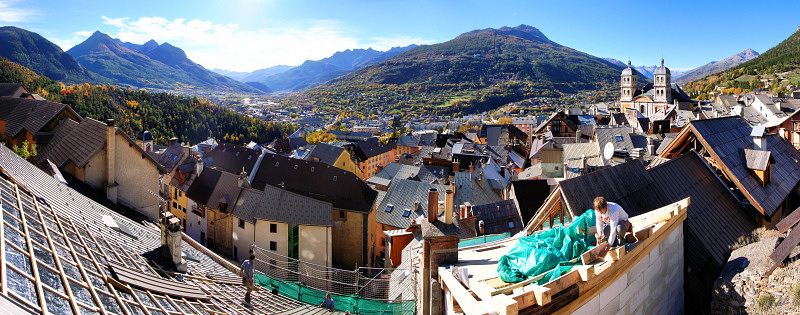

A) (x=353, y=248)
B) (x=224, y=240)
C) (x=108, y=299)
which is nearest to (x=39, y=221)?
(x=108, y=299)

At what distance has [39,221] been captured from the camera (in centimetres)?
865

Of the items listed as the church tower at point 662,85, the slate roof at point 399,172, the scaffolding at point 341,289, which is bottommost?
the scaffolding at point 341,289

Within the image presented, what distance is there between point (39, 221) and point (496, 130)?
84874mm

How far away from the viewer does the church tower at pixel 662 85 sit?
116500mm

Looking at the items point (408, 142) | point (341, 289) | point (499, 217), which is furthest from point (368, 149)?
point (499, 217)

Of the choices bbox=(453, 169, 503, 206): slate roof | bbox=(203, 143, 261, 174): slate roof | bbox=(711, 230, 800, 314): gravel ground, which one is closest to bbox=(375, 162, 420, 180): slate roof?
bbox=(453, 169, 503, 206): slate roof

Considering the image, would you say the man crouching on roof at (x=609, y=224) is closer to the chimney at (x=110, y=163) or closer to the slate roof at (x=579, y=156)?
the slate roof at (x=579, y=156)

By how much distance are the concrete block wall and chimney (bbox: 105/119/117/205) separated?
19719 millimetres

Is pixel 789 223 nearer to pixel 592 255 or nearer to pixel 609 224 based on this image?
pixel 609 224

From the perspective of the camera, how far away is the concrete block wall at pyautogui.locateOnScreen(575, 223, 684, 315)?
8016 mm

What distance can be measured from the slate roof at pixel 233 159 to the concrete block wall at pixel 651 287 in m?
40.5

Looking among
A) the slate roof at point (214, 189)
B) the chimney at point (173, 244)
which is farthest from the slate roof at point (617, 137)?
the chimney at point (173, 244)

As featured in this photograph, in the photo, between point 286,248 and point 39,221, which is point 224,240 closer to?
point 286,248

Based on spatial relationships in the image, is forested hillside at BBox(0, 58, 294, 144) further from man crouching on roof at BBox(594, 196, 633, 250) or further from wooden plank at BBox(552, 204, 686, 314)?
wooden plank at BBox(552, 204, 686, 314)
